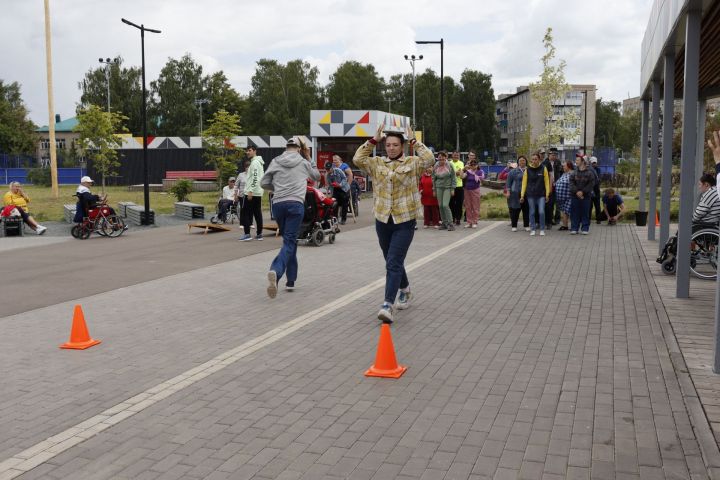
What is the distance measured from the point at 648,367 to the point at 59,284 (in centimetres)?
792

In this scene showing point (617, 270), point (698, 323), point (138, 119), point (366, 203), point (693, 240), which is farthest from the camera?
point (138, 119)

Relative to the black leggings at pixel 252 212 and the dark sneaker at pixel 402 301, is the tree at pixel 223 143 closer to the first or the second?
the black leggings at pixel 252 212

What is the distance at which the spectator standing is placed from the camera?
673 inches

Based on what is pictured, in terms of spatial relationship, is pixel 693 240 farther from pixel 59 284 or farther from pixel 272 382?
pixel 59 284

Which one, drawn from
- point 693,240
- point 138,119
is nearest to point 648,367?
point 693,240

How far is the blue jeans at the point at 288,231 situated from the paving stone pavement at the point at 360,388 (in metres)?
0.35

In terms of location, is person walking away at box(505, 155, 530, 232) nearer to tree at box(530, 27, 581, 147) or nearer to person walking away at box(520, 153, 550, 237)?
person walking away at box(520, 153, 550, 237)

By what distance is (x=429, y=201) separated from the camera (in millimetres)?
17797

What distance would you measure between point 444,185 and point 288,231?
863cm

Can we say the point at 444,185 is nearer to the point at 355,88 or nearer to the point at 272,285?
the point at 272,285

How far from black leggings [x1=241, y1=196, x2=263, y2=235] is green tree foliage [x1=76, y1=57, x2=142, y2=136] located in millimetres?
73853

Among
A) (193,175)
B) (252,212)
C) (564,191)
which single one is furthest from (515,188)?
(193,175)

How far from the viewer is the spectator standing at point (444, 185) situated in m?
17.1

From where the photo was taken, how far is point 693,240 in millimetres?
9844
